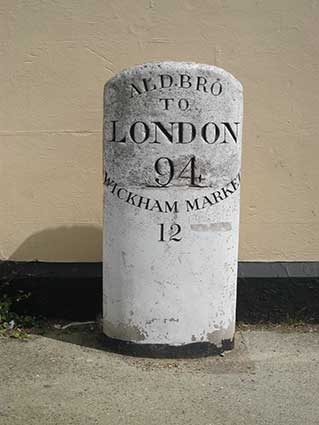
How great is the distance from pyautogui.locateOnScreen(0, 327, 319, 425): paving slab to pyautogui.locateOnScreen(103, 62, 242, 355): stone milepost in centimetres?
25

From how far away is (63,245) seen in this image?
4938 millimetres

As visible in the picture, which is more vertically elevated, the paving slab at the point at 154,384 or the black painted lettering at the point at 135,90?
the black painted lettering at the point at 135,90

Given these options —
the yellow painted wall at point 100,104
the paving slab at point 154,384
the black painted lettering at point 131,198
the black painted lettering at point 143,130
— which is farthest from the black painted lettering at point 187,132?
the paving slab at point 154,384

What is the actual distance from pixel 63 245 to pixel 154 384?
5.10 ft

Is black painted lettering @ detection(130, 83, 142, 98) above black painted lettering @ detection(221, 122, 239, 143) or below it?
above

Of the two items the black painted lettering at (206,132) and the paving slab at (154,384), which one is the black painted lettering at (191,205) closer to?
the black painted lettering at (206,132)

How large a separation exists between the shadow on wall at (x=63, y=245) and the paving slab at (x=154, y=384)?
2.10ft

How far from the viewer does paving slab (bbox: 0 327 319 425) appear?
3396 mm

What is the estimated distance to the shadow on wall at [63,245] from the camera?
493cm

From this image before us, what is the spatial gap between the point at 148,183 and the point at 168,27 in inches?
55.8

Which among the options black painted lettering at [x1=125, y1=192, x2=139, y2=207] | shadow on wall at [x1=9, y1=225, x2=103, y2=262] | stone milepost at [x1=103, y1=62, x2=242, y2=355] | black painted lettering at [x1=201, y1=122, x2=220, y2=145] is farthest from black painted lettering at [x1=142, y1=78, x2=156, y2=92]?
shadow on wall at [x1=9, y1=225, x2=103, y2=262]

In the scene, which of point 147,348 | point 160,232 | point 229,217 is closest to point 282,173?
point 229,217

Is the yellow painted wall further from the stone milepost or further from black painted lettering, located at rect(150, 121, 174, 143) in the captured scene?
black painted lettering, located at rect(150, 121, 174, 143)

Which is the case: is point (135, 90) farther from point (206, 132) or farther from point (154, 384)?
point (154, 384)
